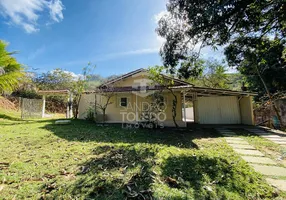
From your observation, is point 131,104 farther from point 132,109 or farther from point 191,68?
point 191,68

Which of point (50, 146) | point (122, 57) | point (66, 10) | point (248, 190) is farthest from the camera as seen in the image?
point (122, 57)

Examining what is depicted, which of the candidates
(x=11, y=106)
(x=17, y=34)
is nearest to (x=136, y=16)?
(x=17, y=34)

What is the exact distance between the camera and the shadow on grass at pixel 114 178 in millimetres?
2650

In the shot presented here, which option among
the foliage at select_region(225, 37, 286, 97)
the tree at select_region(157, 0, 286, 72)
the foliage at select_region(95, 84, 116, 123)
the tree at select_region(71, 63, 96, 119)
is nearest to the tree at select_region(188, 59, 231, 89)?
the foliage at select_region(225, 37, 286, 97)

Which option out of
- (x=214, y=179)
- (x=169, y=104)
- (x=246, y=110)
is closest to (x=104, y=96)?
(x=169, y=104)

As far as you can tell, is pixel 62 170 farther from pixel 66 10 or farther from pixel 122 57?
pixel 122 57

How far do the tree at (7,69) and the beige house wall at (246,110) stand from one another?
16922mm

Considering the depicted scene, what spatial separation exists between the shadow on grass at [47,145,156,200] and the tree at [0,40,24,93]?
8357 millimetres

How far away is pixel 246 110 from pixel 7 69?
1782cm

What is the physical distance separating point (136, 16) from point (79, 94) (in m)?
9.00

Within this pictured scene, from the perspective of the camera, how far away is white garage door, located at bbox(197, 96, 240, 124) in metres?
12.9

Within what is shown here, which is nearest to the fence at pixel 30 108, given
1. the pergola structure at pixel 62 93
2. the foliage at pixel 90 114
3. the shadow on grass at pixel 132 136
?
the pergola structure at pixel 62 93

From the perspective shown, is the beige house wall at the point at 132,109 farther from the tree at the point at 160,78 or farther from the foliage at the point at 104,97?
the tree at the point at 160,78

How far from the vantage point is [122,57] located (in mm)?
23625
